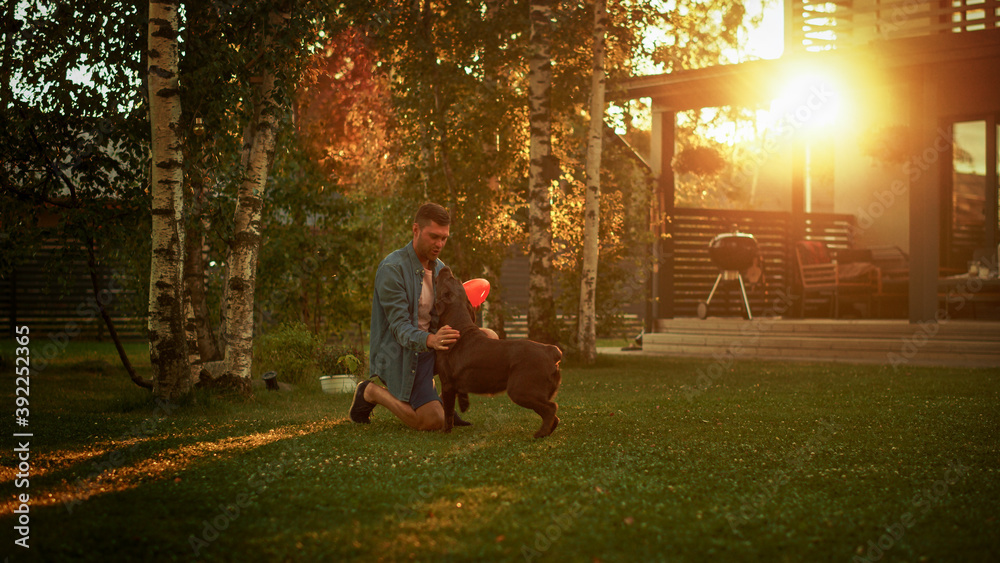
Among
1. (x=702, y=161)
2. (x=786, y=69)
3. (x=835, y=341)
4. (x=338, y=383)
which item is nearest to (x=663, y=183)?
(x=702, y=161)

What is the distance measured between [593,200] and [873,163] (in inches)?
377

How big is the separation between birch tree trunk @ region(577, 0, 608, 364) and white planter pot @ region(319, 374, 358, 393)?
423cm

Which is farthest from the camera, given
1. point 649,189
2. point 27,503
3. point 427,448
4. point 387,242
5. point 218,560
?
point 387,242

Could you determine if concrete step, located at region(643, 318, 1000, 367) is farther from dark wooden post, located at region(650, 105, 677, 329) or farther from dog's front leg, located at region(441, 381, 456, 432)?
dog's front leg, located at region(441, 381, 456, 432)

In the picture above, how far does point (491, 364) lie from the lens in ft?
16.0

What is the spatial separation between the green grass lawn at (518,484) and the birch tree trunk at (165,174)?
0.88m

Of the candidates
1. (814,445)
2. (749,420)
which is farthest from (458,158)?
(814,445)

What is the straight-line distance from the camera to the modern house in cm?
1223

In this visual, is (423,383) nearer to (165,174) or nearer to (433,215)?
(433,215)

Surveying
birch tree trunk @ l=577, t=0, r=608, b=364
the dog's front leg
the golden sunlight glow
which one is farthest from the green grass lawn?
the golden sunlight glow

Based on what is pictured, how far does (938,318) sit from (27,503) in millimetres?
13569

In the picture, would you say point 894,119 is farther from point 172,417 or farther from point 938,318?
point 172,417

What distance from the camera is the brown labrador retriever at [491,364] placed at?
4.79m

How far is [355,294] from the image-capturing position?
1140cm
